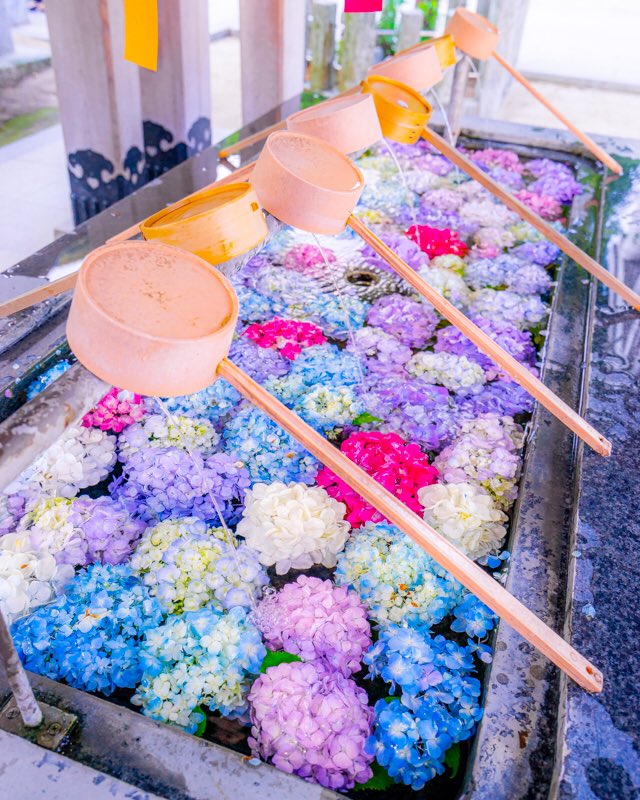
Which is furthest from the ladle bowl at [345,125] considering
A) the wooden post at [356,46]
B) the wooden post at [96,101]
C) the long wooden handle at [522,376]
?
the wooden post at [356,46]

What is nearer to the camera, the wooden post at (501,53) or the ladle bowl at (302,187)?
the ladle bowl at (302,187)

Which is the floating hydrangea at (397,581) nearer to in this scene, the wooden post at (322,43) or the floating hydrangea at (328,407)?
the floating hydrangea at (328,407)

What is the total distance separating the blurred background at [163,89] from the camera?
4.14 metres

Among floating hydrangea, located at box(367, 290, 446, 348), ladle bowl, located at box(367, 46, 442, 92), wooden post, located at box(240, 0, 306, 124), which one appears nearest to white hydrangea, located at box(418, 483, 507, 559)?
floating hydrangea, located at box(367, 290, 446, 348)

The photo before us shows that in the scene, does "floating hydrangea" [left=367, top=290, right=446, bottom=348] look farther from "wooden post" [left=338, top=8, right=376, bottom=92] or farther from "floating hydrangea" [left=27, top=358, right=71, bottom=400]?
"wooden post" [left=338, top=8, right=376, bottom=92]

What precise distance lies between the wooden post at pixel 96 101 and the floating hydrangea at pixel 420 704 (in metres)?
3.86

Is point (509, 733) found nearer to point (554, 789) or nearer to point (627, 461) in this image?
point (554, 789)

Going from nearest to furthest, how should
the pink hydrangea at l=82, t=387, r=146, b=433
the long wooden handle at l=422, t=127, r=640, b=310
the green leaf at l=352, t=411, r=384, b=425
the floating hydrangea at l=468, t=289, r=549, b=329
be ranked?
1. the pink hydrangea at l=82, t=387, r=146, b=433
2. the green leaf at l=352, t=411, r=384, b=425
3. the long wooden handle at l=422, t=127, r=640, b=310
4. the floating hydrangea at l=468, t=289, r=549, b=329

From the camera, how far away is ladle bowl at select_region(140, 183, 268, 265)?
4.69 ft

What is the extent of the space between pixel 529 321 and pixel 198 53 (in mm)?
3191

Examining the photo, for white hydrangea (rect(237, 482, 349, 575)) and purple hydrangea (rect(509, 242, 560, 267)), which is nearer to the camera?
white hydrangea (rect(237, 482, 349, 575))

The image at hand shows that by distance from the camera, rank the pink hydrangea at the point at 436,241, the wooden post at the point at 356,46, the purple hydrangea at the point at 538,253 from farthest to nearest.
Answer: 1. the wooden post at the point at 356,46
2. the pink hydrangea at the point at 436,241
3. the purple hydrangea at the point at 538,253

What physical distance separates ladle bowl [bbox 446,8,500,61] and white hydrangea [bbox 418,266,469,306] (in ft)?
4.11

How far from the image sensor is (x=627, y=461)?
1.92 metres
